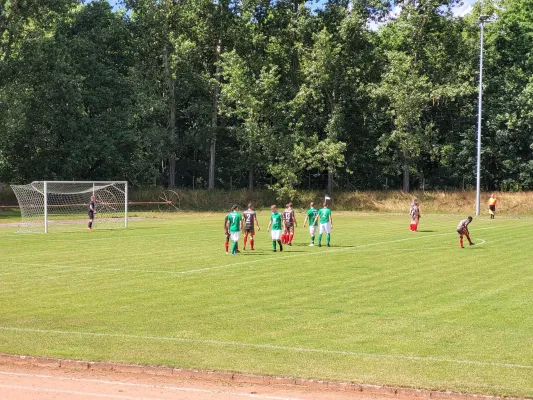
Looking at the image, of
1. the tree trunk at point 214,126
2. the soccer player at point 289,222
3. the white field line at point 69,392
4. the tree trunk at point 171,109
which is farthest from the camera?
the tree trunk at point 214,126

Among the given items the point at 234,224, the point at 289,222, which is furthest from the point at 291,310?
the point at 289,222

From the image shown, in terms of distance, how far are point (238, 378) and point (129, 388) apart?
5.22 ft

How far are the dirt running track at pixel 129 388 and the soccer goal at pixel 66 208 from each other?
32.0 m

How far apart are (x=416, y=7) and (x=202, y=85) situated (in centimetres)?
2115

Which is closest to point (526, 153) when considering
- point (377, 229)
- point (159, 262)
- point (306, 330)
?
point (377, 229)

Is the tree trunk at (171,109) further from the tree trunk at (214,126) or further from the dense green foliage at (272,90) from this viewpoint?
the tree trunk at (214,126)

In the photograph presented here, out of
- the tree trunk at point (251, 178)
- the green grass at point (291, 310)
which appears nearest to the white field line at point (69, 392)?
the green grass at point (291, 310)

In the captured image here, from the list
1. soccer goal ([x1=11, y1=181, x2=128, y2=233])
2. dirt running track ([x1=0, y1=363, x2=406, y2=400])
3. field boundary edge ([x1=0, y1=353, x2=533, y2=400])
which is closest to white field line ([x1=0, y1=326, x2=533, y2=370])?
field boundary edge ([x1=0, y1=353, x2=533, y2=400])

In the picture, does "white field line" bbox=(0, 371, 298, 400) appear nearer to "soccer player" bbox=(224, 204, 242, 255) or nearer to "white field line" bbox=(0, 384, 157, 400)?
"white field line" bbox=(0, 384, 157, 400)

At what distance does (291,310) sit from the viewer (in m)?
18.3

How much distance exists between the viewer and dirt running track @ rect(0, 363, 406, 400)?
1112cm

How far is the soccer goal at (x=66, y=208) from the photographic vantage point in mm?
48537

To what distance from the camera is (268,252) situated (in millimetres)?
31875

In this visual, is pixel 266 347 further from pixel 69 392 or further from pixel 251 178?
pixel 251 178
